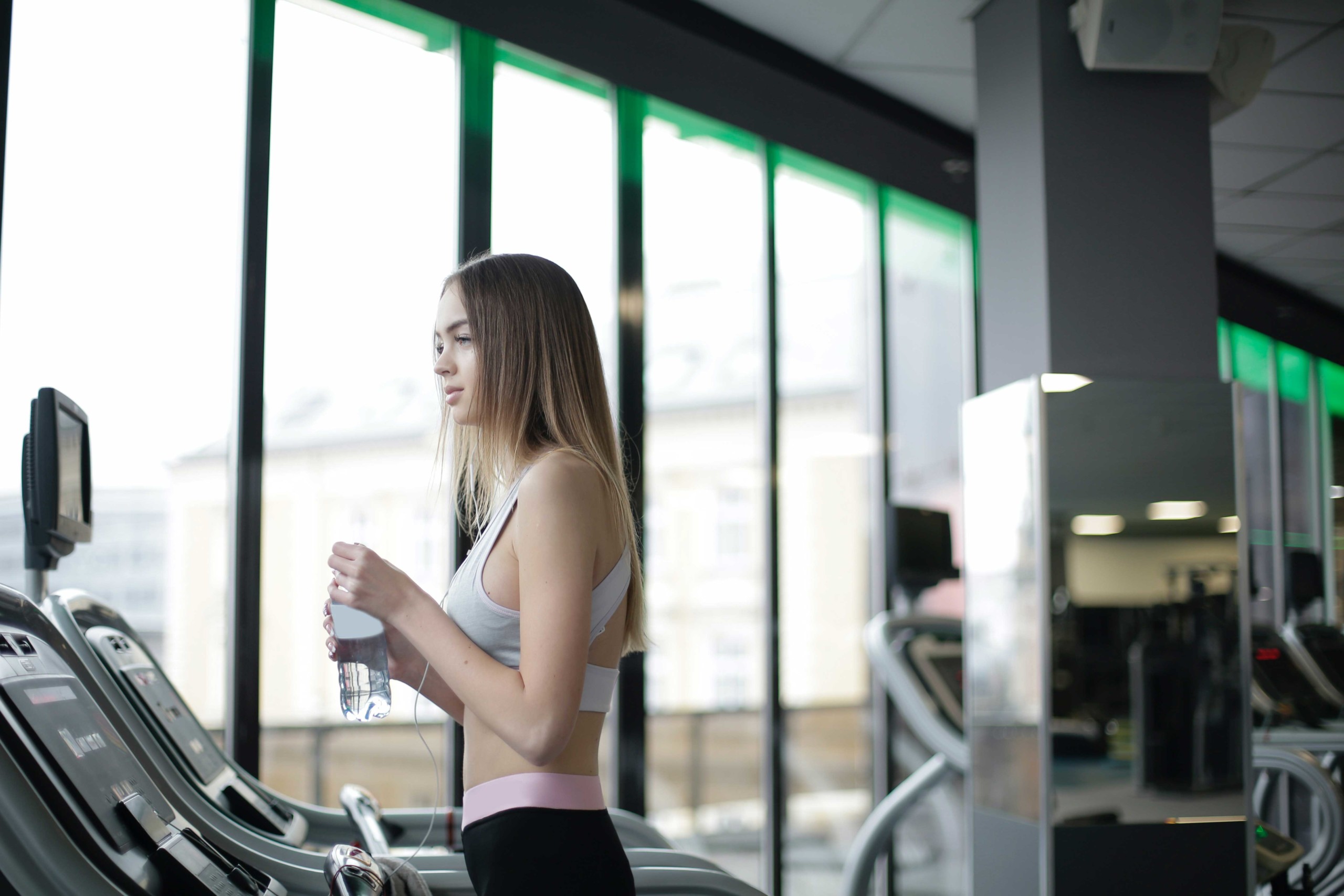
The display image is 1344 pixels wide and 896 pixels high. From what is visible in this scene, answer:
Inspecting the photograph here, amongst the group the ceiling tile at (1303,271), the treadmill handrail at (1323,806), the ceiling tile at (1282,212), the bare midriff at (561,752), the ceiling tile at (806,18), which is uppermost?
the ceiling tile at (806,18)

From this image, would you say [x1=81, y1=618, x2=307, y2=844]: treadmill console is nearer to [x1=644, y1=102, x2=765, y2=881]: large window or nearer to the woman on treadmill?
the woman on treadmill

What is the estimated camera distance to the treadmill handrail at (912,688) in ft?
10.3

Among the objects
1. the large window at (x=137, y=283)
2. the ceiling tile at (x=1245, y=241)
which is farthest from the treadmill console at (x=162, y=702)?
the ceiling tile at (x=1245, y=241)

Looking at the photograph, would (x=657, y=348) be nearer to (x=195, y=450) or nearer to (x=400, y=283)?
(x=400, y=283)

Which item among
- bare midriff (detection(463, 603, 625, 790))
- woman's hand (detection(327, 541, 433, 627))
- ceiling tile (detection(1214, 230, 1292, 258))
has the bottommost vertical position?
bare midriff (detection(463, 603, 625, 790))

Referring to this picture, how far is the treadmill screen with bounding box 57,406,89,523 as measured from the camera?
1.69 m

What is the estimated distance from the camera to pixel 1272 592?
703 centimetres

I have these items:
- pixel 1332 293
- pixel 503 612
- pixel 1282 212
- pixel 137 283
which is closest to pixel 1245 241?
pixel 1282 212

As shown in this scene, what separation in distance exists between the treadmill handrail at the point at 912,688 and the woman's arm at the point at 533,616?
7.38ft

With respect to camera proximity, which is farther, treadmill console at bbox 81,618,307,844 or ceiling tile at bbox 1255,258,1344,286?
ceiling tile at bbox 1255,258,1344,286

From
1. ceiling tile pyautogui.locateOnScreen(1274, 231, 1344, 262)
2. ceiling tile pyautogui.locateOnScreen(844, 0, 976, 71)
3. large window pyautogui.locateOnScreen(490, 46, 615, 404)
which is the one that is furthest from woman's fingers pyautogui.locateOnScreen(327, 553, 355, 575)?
ceiling tile pyautogui.locateOnScreen(1274, 231, 1344, 262)

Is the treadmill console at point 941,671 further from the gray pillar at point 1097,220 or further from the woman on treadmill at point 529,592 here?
the woman on treadmill at point 529,592

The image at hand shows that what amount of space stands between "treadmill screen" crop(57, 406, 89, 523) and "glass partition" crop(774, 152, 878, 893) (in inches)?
106

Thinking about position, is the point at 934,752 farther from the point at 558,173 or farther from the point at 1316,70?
the point at 1316,70
